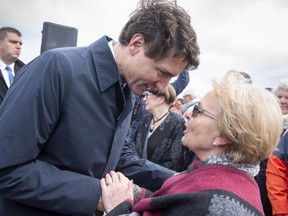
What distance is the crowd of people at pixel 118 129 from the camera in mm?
1359

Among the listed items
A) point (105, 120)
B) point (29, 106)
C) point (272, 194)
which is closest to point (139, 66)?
point (105, 120)

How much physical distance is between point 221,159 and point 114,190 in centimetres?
53

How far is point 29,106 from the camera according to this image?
1.36m

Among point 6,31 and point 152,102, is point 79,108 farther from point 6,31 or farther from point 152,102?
point 6,31

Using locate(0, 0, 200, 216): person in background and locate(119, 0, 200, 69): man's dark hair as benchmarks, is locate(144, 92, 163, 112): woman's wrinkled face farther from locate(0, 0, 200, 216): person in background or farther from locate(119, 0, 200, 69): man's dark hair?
locate(119, 0, 200, 69): man's dark hair

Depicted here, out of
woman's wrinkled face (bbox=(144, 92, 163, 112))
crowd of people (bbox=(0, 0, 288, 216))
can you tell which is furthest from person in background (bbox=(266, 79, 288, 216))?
crowd of people (bbox=(0, 0, 288, 216))

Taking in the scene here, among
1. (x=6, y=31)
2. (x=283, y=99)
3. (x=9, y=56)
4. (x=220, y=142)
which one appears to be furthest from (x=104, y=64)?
(x=6, y=31)

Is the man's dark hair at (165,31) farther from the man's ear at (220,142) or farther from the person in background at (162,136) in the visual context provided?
the person in background at (162,136)

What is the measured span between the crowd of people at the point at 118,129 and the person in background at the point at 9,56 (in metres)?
3.71

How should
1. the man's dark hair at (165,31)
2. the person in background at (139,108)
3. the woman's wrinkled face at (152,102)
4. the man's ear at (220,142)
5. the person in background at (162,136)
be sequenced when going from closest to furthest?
the man's ear at (220,142) → the man's dark hair at (165,31) → the person in background at (162,136) → the woman's wrinkled face at (152,102) → the person in background at (139,108)

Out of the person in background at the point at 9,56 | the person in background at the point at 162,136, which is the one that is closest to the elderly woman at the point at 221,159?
the person in background at the point at 162,136

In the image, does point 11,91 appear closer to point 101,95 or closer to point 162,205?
point 101,95

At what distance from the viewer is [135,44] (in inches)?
69.1

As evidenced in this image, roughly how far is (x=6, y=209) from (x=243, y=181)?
3.64 ft
